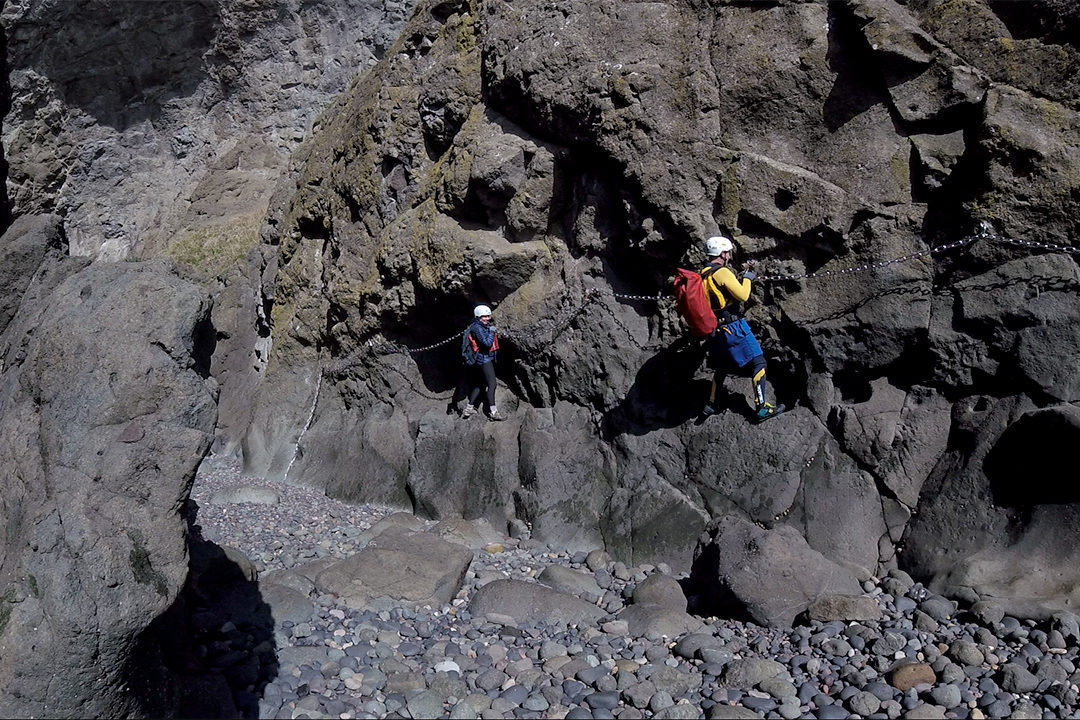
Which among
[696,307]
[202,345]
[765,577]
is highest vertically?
[202,345]

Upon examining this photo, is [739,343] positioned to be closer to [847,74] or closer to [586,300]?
[586,300]

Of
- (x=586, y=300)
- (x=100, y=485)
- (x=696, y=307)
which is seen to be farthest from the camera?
(x=586, y=300)

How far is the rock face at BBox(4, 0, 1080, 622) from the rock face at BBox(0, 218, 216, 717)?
420cm

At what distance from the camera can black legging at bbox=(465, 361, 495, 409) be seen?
983cm

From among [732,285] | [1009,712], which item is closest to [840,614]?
[1009,712]

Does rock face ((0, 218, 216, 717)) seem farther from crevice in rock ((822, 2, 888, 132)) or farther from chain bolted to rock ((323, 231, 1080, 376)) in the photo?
crevice in rock ((822, 2, 888, 132))

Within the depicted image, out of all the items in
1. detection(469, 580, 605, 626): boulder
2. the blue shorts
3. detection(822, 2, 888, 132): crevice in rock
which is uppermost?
detection(822, 2, 888, 132): crevice in rock

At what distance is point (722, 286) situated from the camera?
7828mm

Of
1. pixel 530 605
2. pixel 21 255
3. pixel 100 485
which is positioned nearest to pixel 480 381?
pixel 530 605

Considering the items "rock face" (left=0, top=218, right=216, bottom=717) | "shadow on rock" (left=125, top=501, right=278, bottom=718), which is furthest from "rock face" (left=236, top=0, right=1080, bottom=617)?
"rock face" (left=0, top=218, right=216, bottom=717)

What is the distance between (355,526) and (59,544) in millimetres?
5101

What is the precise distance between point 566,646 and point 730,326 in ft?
10.4

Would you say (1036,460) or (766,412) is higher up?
(1036,460)

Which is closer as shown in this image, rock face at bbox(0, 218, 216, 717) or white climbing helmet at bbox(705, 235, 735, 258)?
rock face at bbox(0, 218, 216, 717)
